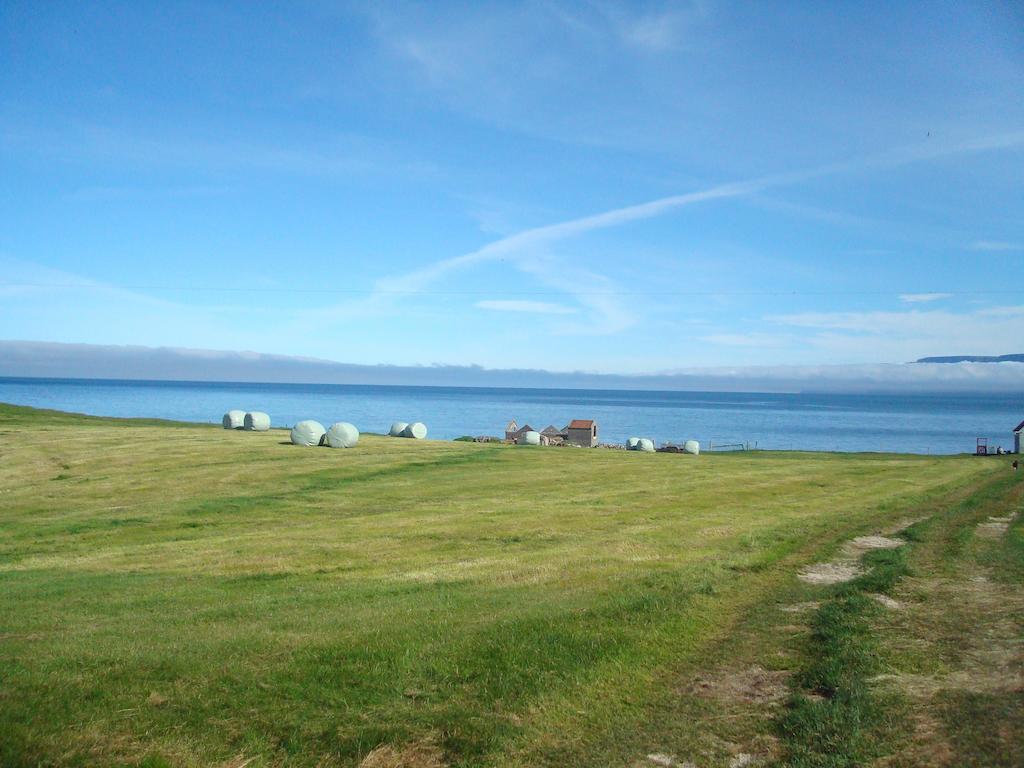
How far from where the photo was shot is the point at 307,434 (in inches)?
2052

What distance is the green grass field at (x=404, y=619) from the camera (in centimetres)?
708

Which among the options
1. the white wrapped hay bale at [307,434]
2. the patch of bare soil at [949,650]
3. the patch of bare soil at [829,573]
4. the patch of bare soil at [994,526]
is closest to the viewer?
the patch of bare soil at [949,650]

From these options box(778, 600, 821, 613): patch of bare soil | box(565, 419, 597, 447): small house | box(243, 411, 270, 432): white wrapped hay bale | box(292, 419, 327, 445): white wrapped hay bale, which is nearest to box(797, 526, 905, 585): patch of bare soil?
box(778, 600, 821, 613): patch of bare soil

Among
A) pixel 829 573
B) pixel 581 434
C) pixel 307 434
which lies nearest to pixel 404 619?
pixel 829 573

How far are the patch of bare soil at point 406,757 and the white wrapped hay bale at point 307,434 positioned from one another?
152 feet

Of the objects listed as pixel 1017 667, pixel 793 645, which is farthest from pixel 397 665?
pixel 1017 667

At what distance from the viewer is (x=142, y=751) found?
6.58 m

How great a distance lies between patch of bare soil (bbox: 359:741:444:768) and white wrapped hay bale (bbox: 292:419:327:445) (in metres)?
46.3

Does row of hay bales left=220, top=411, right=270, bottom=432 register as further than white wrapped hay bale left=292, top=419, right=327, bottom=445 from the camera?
Yes

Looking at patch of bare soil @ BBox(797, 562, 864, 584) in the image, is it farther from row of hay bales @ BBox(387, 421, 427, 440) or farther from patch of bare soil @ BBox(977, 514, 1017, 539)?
row of hay bales @ BBox(387, 421, 427, 440)

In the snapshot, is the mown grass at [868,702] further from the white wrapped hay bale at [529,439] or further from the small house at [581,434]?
the small house at [581,434]

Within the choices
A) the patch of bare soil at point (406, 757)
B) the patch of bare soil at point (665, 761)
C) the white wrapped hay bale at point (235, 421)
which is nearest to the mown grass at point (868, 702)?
the patch of bare soil at point (665, 761)

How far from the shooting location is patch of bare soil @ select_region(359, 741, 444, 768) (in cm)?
668

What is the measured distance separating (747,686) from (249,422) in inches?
2554
